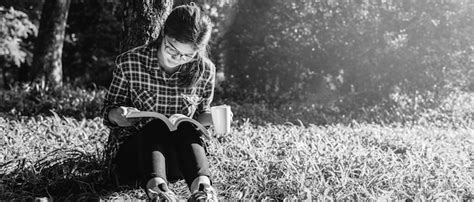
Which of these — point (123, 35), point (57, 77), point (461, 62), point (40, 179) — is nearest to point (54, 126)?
point (123, 35)

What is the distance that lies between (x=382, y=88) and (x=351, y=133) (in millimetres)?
3381

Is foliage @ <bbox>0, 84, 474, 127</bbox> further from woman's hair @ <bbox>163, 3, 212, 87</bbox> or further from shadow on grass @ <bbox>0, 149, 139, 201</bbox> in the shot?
woman's hair @ <bbox>163, 3, 212, 87</bbox>

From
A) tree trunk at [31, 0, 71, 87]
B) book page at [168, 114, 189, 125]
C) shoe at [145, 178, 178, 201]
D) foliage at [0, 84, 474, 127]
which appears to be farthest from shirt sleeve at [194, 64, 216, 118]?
tree trunk at [31, 0, 71, 87]

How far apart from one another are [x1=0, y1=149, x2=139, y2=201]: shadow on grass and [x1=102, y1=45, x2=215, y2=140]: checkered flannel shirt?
1.30 feet

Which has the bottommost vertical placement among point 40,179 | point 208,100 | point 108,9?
point 40,179

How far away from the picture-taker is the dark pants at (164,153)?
9.33ft

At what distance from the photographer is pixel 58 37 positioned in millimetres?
8438

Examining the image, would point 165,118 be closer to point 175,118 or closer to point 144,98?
point 175,118

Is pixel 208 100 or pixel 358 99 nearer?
pixel 208 100

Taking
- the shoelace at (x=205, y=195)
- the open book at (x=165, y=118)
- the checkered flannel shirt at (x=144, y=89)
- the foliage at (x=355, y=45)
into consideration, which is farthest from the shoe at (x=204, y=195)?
the foliage at (x=355, y=45)

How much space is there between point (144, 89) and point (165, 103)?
139mm

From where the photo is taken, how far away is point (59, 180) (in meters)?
3.36

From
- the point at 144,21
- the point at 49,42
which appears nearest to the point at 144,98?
the point at 144,21

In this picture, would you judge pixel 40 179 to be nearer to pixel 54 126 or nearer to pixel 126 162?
pixel 126 162
